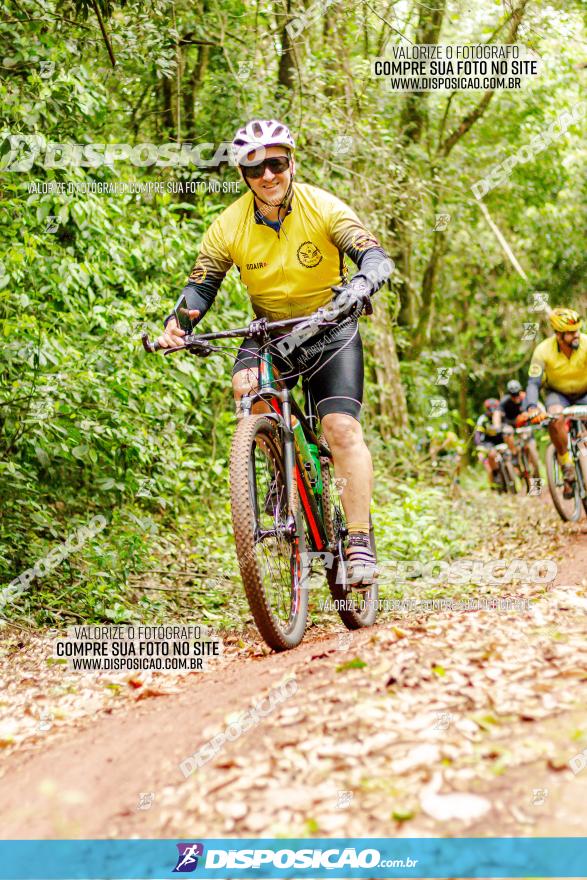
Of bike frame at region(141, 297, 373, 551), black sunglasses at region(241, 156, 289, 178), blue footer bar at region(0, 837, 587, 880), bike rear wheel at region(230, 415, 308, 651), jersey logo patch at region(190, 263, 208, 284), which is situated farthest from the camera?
jersey logo patch at region(190, 263, 208, 284)

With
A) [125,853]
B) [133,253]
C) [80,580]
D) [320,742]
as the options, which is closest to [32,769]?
[125,853]

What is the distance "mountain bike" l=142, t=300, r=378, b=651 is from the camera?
433 centimetres

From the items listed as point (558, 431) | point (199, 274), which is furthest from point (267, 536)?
point (558, 431)

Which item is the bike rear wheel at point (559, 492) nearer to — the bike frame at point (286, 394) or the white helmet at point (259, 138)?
the bike frame at point (286, 394)

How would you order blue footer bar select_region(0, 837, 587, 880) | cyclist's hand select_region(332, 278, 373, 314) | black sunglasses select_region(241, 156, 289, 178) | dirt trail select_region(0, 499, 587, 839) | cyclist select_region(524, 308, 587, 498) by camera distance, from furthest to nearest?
cyclist select_region(524, 308, 587, 498), black sunglasses select_region(241, 156, 289, 178), cyclist's hand select_region(332, 278, 373, 314), dirt trail select_region(0, 499, 587, 839), blue footer bar select_region(0, 837, 587, 880)

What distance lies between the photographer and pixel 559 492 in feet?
32.2

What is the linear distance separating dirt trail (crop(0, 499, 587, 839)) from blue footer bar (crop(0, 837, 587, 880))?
0.12ft

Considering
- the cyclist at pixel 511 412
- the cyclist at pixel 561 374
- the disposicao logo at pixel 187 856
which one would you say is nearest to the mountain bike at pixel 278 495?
the disposicao logo at pixel 187 856

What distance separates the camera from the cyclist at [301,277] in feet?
15.7

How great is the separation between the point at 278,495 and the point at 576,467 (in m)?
5.63

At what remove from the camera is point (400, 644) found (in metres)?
4.18

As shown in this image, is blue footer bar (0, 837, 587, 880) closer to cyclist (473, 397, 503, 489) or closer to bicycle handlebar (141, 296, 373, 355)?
bicycle handlebar (141, 296, 373, 355)

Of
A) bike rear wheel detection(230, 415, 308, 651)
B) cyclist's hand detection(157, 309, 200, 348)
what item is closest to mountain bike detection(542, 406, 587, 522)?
bike rear wheel detection(230, 415, 308, 651)

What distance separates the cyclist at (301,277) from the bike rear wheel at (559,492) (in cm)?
504
